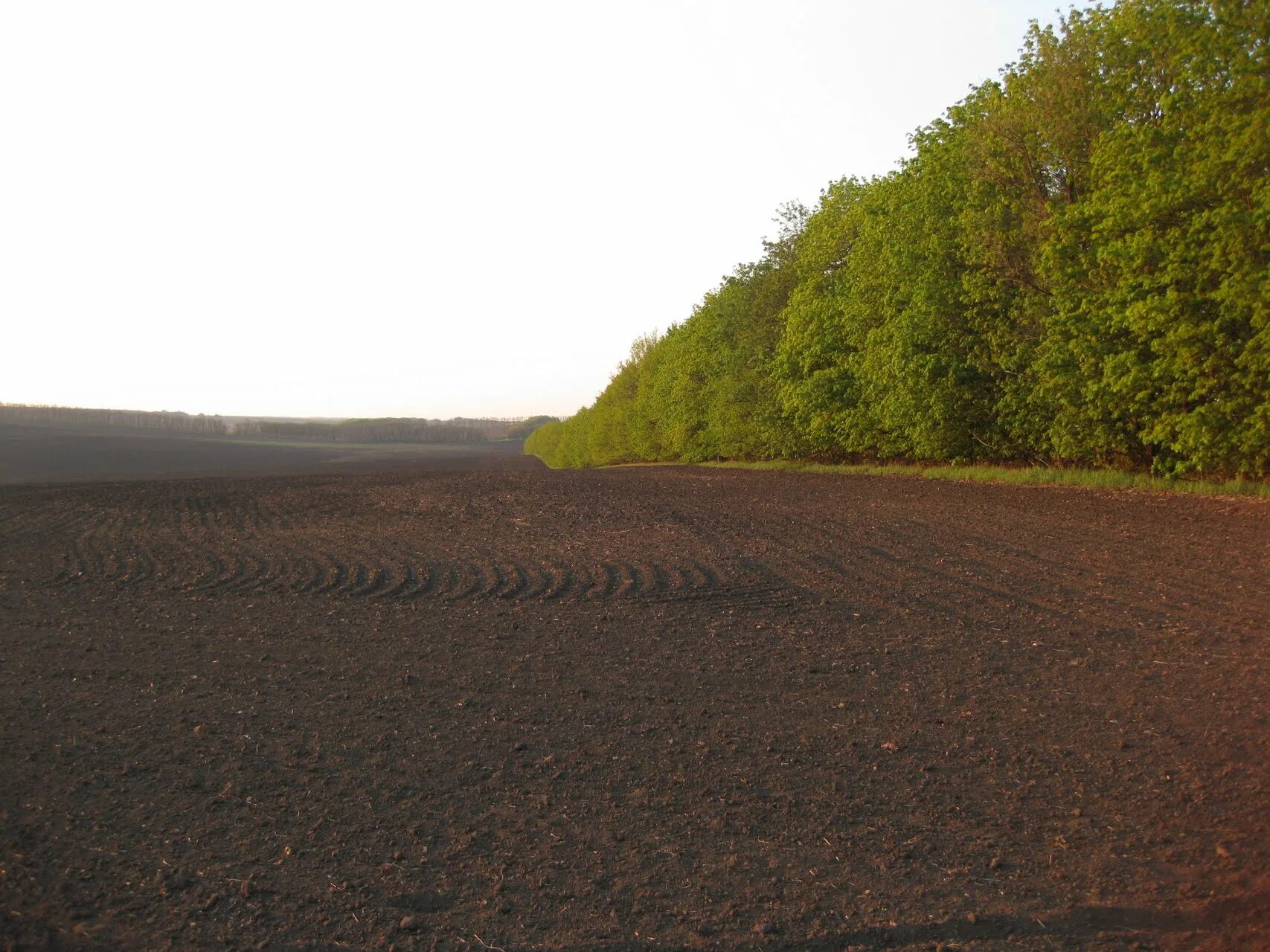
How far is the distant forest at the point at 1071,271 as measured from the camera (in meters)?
17.8

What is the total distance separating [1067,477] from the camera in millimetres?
23469

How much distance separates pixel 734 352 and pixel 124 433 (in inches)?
3387

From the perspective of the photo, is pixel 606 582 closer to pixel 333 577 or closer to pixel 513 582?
pixel 513 582

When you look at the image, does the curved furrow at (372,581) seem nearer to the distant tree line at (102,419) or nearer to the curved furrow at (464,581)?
the curved furrow at (464,581)

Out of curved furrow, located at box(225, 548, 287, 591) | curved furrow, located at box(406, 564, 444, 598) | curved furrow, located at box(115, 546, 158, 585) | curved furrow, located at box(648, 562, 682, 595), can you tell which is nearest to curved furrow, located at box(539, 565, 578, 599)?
curved furrow, located at box(648, 562, 682, 595)

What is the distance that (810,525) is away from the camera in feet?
58.9

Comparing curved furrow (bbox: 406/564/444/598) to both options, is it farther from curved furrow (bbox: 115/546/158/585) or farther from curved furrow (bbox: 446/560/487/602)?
curved furrow (bbox: 115/546/158/585)

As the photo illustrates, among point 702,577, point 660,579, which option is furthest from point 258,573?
point 702,577

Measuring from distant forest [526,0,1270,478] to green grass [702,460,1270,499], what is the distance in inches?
20.8

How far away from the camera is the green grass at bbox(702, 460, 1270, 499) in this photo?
1869cm

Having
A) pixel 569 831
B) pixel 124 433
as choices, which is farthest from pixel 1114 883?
pixel 124 433

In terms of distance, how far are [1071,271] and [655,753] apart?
Answer: 1970cm

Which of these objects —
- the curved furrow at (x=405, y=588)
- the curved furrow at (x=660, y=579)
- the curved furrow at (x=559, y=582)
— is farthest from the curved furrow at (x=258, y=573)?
the curved furrow at (x=660, y=579)

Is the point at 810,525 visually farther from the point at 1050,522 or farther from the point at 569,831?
the point at 569,831
